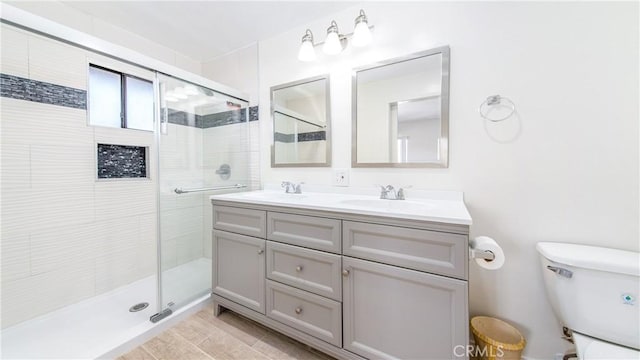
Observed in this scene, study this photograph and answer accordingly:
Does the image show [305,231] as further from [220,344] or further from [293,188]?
[220,344]

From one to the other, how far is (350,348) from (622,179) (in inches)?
57.1

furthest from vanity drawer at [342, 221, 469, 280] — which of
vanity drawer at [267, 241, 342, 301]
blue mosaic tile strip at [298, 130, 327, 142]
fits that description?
blue mosaic tile strip at [298, 130, 327, 142]

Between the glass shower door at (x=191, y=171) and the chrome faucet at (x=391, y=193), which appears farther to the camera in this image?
→ the glass shower door at (x=191, y=171)

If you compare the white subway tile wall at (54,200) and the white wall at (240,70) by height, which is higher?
the white wall at (240,70)

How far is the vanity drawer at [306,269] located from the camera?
1.15 m

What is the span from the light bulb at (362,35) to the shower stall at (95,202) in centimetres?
114

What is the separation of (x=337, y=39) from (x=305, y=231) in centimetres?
126

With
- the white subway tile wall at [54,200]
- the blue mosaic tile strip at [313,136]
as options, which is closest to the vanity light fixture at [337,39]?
the blue mosaic tile strip at [313,136]

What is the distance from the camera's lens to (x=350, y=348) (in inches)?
44.2

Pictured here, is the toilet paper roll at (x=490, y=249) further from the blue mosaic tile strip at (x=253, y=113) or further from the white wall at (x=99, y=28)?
the white wall at (x=99, y=28)

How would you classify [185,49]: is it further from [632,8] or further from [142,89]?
[632,8]

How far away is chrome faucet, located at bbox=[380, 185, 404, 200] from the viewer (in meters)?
1.45

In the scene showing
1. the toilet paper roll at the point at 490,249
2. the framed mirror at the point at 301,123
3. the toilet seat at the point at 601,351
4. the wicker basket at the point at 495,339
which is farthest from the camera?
the framed mirror at the point at 301,123

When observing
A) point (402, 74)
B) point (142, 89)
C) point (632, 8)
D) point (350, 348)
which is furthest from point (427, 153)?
point (142, 89)
